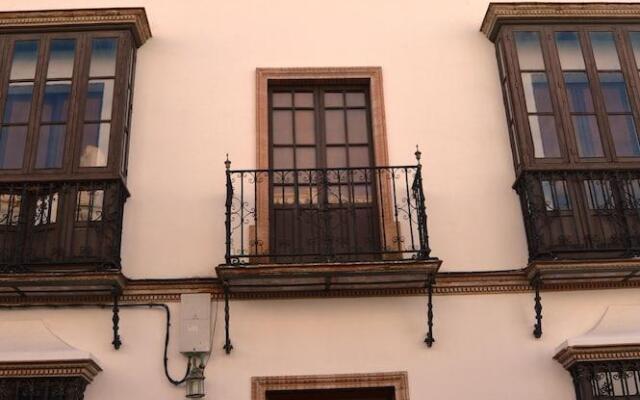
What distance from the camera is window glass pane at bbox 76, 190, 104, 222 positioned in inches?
324

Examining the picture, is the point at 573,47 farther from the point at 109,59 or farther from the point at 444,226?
the point at 109,59

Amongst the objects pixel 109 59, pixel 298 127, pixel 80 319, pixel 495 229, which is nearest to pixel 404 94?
pixel 298 127

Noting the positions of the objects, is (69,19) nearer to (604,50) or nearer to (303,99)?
(303,99)

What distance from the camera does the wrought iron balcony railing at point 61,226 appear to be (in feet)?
26.2

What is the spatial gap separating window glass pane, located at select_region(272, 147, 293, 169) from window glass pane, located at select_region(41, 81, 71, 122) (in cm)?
236

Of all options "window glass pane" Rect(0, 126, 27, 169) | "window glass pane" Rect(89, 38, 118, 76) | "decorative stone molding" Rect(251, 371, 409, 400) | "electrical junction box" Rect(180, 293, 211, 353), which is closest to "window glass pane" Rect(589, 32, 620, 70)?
"decorative stone molding" Rect(251, 371, 409, 400)

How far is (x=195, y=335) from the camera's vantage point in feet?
26.1

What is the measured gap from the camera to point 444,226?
28.3 feet

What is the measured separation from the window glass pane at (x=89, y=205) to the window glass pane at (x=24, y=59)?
1682 millimetres

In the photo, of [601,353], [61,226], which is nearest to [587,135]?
[601,353]

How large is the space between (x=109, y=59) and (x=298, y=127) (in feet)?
7.45

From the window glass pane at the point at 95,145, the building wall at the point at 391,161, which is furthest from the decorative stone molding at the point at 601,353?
the window glass pane at the point at 95,145

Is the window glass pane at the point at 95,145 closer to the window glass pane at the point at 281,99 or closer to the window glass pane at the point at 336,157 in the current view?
the window glass pane at the point at 281,99

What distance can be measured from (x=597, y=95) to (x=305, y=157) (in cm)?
335
